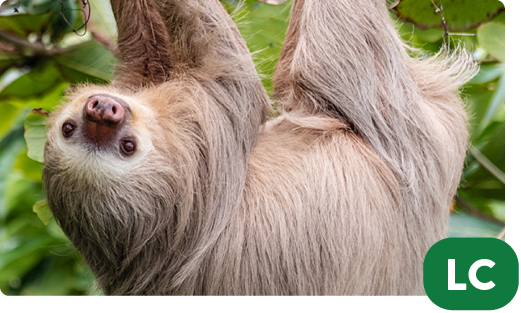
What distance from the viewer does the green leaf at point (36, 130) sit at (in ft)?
9.63

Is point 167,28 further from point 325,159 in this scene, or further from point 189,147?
point 325,159

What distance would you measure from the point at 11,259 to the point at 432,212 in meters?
2.36

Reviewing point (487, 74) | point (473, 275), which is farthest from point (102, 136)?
point (487, 74)

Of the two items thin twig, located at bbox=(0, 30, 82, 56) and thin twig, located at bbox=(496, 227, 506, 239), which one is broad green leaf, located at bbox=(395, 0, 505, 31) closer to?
thin twig, located at bbox=(496, 227, 506, 239)

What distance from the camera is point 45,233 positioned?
3.28 m

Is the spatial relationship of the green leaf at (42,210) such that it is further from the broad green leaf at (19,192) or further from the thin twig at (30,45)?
the thin twig at (30,45)

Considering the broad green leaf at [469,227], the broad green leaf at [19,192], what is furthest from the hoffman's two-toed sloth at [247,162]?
the broad green leaf at [19,192]

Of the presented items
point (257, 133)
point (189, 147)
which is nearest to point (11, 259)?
point (189, 147)

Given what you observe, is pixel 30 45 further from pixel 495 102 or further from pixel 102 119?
pixel 495 102

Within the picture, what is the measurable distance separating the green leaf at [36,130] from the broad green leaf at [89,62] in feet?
1.11

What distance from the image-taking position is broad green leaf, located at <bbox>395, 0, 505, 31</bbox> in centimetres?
304

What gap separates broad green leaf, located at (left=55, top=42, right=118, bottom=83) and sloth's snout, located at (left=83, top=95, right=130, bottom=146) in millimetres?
1007

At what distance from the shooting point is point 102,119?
2.14 metres

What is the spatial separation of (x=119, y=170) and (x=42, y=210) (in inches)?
40.3
